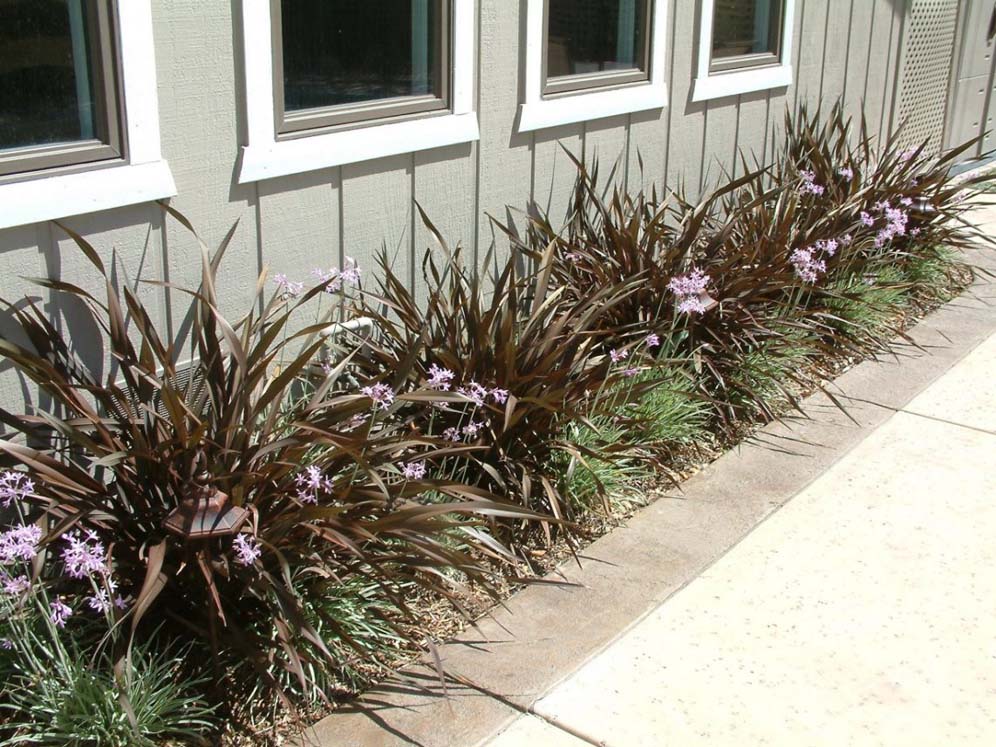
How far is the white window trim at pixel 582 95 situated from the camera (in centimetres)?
491

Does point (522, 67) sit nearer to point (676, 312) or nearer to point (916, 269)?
point (676, 312)

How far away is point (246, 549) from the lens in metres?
2.83

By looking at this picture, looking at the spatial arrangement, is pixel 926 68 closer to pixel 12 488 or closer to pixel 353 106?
pixel 353 106

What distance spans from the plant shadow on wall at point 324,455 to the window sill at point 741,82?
1.15 metres

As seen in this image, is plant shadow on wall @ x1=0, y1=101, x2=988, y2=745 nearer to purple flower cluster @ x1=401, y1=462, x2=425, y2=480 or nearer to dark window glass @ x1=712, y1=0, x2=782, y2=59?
purple flower cluster @ x1=401, y1=462, x2=425, y2=480

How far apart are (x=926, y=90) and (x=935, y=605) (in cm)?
592

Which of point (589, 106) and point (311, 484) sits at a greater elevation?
point (589, 106)

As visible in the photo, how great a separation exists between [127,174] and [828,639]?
2.44 m

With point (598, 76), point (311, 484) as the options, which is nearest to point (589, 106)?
point (598, 76)

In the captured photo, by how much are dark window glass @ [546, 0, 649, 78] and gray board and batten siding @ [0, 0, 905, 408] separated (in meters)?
0.17

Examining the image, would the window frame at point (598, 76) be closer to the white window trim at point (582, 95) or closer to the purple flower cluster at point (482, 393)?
the white window trim at point (582, 95)

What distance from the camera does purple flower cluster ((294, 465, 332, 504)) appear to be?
3025 mm

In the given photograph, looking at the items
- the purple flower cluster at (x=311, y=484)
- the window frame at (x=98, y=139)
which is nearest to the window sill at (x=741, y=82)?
the window frame at (x=98, y=139)

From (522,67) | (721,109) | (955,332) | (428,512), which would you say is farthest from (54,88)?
(955,332)
